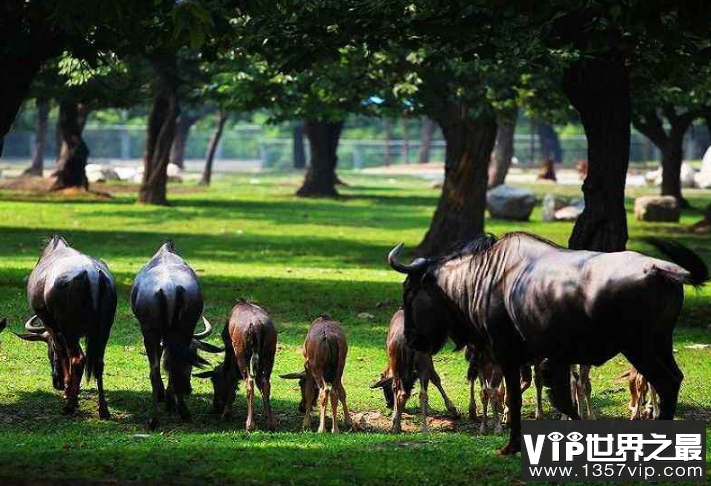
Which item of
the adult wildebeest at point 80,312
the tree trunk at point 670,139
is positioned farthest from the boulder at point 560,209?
the adult wildebeest at point 80,312

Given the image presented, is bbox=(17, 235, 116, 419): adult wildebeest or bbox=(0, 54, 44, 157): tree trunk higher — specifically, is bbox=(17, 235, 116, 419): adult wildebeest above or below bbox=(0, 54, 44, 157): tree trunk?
below

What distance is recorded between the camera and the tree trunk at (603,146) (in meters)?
→ 20.9

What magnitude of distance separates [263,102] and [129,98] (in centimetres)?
1159

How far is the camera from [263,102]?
33531mm

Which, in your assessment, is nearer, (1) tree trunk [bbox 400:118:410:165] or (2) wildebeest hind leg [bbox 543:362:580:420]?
(2) wildebeest hind leg [bbox 543:362:580:420]

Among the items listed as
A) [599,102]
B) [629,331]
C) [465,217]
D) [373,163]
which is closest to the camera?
[629,331]

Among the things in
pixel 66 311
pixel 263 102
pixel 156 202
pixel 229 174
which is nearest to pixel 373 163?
pixel 229 174

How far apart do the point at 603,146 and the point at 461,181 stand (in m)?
10.7

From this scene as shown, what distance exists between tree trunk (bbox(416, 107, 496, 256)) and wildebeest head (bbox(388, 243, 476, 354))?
1871cm

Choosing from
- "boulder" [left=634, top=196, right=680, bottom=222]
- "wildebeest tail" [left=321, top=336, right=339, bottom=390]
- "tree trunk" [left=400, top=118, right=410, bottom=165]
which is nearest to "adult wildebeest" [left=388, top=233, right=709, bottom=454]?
"wildebeest tail" [left=321, top=336, right=339, bottom=390]

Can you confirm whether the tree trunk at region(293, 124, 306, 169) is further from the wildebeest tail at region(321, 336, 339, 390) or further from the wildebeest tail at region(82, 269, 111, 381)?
the wildebeest tail at region(321, 336, 339, 390)

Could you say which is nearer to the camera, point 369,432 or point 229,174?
point 369,432

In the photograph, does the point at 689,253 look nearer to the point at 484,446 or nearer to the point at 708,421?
the point at 484,446

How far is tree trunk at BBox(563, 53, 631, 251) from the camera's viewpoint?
20.9 metres
